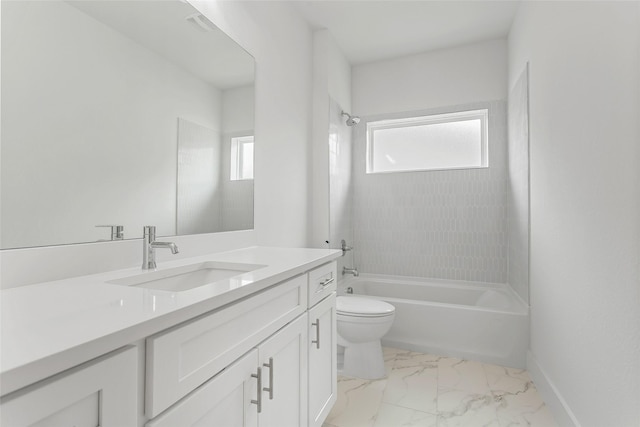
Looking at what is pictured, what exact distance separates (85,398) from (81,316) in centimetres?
16

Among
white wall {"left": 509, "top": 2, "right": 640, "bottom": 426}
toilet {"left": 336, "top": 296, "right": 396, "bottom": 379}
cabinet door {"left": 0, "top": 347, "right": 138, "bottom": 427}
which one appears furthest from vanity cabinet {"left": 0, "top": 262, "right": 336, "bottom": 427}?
white wall {"left": 509, "top": 2, "right": 640, "bottom": 426}

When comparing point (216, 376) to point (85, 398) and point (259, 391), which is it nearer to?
point (259, 391)

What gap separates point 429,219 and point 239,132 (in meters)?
2.08

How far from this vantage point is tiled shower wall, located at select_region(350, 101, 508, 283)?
290cm

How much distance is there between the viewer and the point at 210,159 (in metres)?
1.59

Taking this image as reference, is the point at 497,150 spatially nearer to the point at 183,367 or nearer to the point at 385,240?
the point at 385,240

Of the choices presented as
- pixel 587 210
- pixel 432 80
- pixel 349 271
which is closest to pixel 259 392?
pixel 587 210

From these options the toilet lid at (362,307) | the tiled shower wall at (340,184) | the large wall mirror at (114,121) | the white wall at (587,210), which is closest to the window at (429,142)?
the tiled shower wall at (340,184)

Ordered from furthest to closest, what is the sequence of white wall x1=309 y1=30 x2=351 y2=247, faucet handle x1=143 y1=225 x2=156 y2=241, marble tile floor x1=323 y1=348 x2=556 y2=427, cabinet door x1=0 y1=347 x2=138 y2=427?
1. white wall x1=309 y1=30 x2=351 y2=247
2. marble tile floor x1=323 y1=348 x2=556 y2=427
3. faucet handle x1=143 y1=225 x2=156 y2=241
4. cabinet door x1=0 y1=347 x2=138 y2=427

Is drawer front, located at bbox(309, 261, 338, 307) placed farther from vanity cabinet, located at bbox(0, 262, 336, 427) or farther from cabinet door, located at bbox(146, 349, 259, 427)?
cabinet door, located at bbox(146, 349, 259, 427)

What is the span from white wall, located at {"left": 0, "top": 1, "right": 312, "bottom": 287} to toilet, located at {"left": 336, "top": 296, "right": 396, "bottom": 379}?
66cm

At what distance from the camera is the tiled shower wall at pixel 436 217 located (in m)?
2.90

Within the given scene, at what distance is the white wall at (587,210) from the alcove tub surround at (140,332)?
3.59 feet

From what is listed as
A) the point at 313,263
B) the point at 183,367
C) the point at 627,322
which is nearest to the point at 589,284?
the point at 627,322
